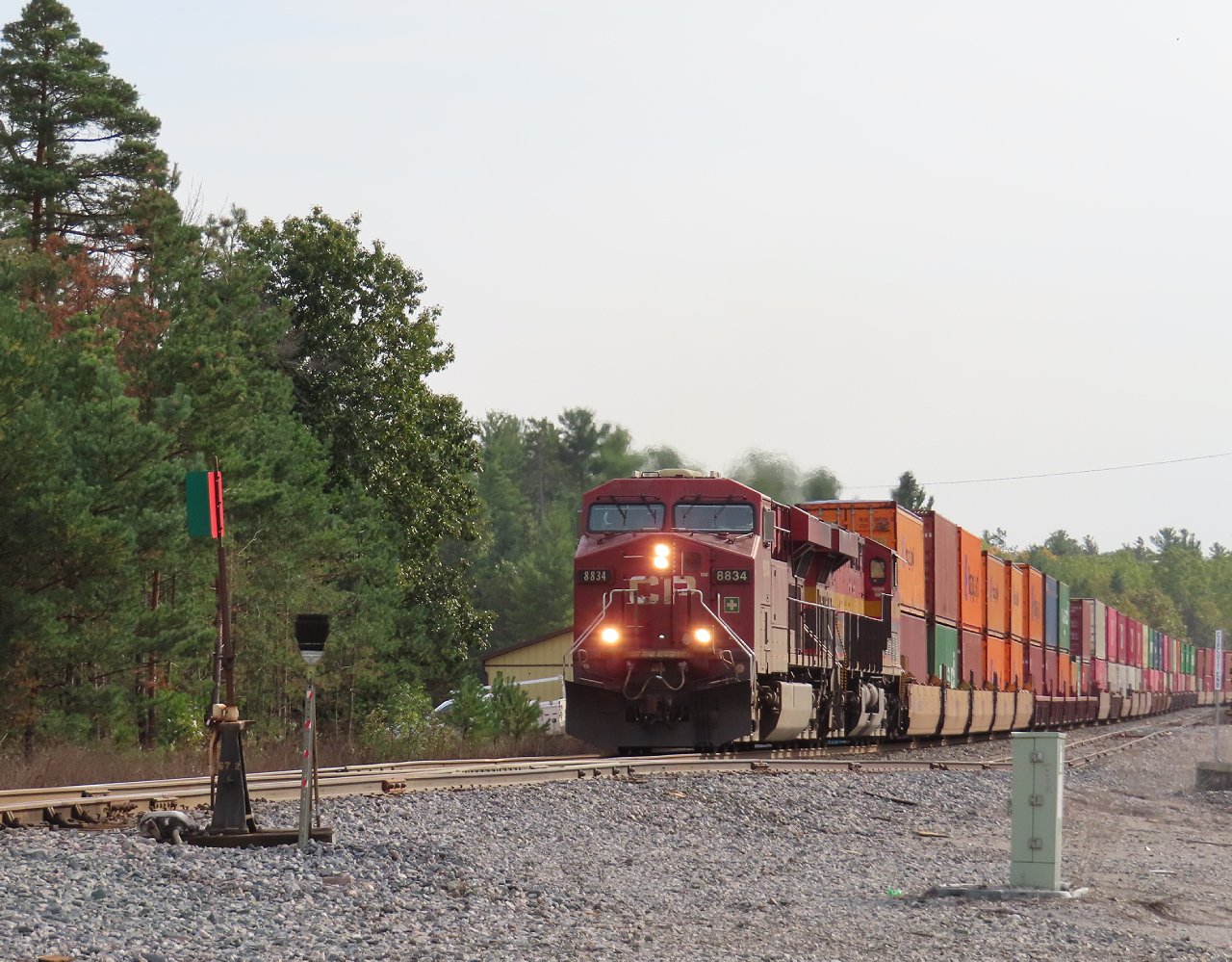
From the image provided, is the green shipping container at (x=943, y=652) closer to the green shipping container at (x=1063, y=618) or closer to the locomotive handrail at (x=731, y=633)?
the locomotive handrail at (x=731, y=633)

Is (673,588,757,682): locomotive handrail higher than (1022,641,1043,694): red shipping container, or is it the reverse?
(673,588,757,682): locomotive handrail

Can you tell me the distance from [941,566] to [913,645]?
286 centimetres

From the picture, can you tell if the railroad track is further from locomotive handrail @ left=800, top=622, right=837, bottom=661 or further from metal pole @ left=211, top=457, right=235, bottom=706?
metal pole @ left=211, top=457, right=235, bottom=706

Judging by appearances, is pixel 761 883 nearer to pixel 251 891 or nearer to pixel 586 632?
pixel 251 891

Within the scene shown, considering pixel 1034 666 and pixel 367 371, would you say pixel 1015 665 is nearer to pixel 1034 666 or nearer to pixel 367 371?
pixel 1034 666

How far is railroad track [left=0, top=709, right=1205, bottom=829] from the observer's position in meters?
11.3

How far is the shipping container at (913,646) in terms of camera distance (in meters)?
27.2

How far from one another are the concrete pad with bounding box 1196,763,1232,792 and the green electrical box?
11389 mm

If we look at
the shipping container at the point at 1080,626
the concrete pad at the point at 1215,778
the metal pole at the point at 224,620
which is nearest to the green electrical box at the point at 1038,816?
the metal pole at the point at 224,620

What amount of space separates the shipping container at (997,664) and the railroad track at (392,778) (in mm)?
10843

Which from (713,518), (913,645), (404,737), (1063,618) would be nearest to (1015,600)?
(1063,618)

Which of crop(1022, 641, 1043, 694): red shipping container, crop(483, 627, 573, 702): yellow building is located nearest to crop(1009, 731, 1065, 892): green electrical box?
crop(1022, 641, 1043, 694): red shipping container

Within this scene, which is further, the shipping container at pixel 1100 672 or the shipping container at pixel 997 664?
the shipping container at pixel 1100 672

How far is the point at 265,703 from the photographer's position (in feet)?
119
